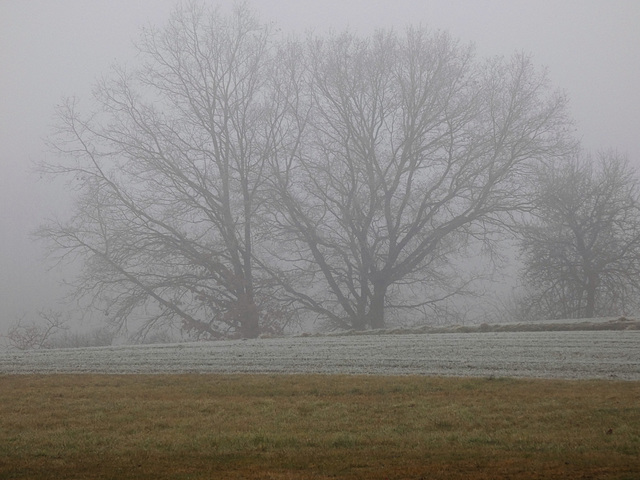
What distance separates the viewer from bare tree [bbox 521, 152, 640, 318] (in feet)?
112

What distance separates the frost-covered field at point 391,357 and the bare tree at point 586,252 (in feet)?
53.9

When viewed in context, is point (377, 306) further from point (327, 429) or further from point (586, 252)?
point (327, 429)

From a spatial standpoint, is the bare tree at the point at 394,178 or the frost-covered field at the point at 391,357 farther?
the bare tree at the point at 394,178

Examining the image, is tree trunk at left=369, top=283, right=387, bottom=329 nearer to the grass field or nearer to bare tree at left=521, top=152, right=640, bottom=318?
bare tree at left=521, top=152, right=640, bottom=318

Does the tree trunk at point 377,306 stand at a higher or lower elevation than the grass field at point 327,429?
higher

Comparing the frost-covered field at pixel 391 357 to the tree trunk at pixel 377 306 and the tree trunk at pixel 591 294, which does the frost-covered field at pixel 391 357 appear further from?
the tree trunk at pixel 591 294

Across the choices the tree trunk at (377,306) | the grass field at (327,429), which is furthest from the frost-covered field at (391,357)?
Answer: the tree trunk at (377,306)

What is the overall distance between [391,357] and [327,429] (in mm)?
6583

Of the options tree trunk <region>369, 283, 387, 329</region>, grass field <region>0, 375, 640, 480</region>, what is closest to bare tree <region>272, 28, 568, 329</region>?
tree trunk <region>369, 283, 387, 329</region>

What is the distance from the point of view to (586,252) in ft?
117

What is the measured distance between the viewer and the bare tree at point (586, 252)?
34.3 m

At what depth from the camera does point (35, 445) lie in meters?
8.99

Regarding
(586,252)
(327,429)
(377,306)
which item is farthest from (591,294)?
(327,429)

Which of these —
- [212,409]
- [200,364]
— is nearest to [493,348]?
[200,364]
